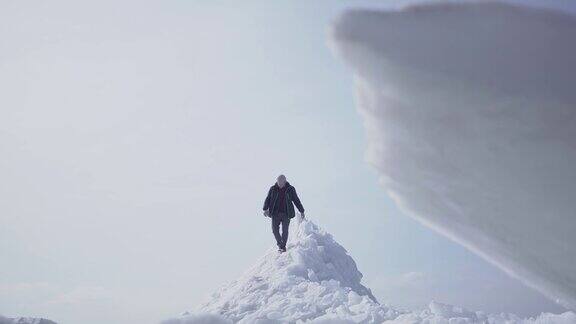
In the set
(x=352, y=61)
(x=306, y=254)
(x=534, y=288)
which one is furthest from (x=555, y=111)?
(x=306, y=254)

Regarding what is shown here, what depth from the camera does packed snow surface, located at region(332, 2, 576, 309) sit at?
11.2ft

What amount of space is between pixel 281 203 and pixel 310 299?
3689 millimetres

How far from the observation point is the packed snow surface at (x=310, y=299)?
775 cm

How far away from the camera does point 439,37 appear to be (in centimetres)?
355

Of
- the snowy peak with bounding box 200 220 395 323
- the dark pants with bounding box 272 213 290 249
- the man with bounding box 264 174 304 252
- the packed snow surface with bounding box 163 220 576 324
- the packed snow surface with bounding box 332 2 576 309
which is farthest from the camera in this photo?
the dark pants with bounding box 272 213 290 249

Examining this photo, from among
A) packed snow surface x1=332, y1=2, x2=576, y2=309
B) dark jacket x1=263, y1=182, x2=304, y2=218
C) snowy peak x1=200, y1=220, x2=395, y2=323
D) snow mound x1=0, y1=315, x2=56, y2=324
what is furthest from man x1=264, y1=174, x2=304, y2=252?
packed snow surface x1=332, y1=2, x2=576, y2=309

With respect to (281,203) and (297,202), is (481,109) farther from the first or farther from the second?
(297,202)

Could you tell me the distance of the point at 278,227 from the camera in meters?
12.6

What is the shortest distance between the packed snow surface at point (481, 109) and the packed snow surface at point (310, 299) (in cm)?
333

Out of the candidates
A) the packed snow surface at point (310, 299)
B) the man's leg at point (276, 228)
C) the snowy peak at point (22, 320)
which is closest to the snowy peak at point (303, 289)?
the packed snow surface at point (310, 299)

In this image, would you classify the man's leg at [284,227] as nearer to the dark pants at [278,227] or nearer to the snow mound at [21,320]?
the dark pants at [278,227]

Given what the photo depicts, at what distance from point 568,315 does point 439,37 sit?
665 centimetres

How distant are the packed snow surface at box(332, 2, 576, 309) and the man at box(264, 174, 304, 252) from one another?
723cm

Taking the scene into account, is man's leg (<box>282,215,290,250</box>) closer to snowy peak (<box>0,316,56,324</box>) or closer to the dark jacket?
the dark jacket
